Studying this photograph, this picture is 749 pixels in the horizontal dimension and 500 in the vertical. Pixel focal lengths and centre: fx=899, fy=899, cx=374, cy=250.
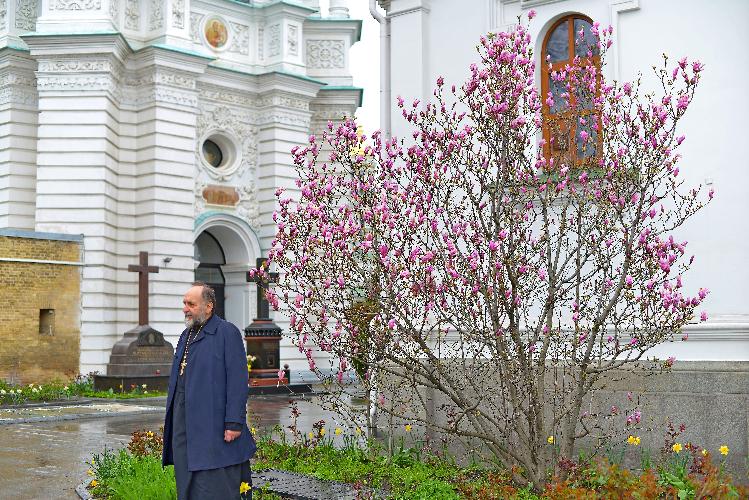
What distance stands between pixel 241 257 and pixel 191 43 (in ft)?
23.9

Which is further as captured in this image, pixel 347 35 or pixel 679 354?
pixel 347 35

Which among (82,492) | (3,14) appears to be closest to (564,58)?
(82,492)

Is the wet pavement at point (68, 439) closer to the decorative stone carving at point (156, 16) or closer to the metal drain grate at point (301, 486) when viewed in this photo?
the metal drain grate at point (301, 486)

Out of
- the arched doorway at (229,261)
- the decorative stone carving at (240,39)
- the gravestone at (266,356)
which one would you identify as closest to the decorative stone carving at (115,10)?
A: the decorative stone carving at (240,39)

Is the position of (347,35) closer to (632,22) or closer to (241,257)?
(241,257)

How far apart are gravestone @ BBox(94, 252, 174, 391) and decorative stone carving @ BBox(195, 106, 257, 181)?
21.3ft

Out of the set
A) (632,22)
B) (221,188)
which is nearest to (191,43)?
(221,188)

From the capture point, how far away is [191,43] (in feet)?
93.9

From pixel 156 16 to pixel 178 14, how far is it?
27.5 inches

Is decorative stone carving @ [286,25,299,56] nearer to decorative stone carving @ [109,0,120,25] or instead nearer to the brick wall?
decorative stone carving @ [109,0,120,25]

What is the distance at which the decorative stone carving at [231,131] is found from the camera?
96.6 feet

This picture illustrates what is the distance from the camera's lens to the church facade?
2647 centimetres

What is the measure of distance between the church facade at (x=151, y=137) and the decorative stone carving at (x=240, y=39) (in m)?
0.07

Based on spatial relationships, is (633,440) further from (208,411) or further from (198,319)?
Answer: (198,319)
